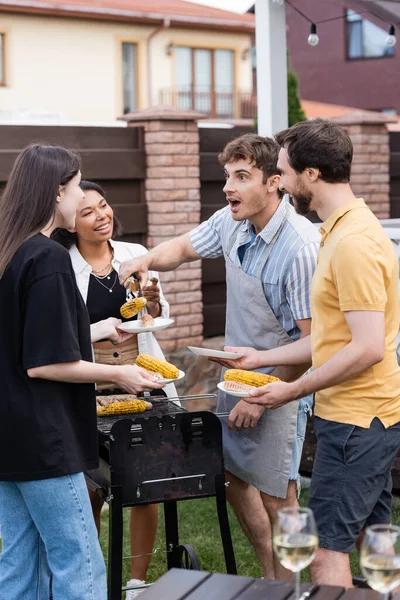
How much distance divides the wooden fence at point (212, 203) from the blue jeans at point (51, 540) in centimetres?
441

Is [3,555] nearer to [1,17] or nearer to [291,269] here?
[291,269]

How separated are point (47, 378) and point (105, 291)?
4.44ft

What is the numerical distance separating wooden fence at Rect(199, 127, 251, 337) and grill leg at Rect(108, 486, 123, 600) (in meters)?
4.09

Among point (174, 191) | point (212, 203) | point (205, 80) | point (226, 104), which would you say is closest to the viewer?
point (174, 191)

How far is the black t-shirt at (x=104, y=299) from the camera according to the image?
178 inches

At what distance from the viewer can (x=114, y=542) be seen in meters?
3.82

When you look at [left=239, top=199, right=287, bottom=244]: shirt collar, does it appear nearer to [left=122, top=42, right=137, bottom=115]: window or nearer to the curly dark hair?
the curly dark hair

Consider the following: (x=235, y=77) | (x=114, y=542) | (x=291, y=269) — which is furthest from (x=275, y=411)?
(x=235, y=77)

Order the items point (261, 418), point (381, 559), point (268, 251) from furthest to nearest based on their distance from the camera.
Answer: point (261, 418) < point (268, 251) < point (381, 559)

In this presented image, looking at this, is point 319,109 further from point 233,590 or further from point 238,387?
point 233,590

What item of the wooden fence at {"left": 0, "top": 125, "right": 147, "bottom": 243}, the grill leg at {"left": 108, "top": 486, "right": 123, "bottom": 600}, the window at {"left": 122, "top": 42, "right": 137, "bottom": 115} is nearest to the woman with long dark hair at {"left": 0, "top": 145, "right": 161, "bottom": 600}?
the grill leg at {"left": 108, "top": 486, "right": 123, "bottom": 600}

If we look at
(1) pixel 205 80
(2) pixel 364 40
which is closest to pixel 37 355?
(1) pixel 205 80

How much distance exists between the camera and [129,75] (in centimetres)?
2880

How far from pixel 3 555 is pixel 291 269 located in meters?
1.55
